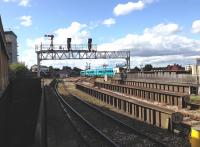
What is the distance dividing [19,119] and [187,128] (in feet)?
32.9

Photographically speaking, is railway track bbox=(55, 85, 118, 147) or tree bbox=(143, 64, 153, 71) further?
tree bbox=(143, 64, 153, 71)

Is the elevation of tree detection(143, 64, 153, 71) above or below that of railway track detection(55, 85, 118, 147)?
above

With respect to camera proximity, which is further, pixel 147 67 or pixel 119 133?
→ pixel 147 67

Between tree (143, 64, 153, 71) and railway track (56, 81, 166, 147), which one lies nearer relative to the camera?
railway track (56, 81, 166, 147)

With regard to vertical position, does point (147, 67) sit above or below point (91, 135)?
above

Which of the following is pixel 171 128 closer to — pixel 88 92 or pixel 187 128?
pixel 187 128

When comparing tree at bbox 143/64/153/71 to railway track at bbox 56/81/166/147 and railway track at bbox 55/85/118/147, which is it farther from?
railway track at bbox 55/85/118/147

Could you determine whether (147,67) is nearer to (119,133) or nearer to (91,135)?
(119,133)

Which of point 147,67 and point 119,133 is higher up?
point 147,67

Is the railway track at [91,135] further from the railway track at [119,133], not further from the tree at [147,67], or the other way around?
the tree at [147,67]

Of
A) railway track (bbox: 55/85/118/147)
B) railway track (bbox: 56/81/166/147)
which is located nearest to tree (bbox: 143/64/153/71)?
railway track (bbox: 56/81/166/147)

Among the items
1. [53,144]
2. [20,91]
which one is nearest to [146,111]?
[53,144]

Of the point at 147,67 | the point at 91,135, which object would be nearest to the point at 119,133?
the point at 91,135

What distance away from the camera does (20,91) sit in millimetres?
42406
